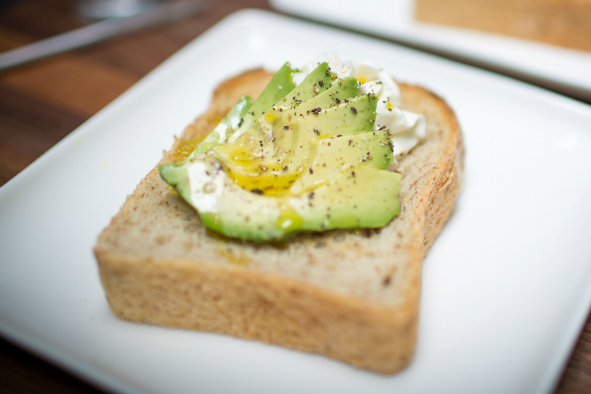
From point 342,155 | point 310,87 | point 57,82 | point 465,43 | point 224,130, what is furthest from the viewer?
point 57,82

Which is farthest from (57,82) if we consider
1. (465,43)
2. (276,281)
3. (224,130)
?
(465,43)

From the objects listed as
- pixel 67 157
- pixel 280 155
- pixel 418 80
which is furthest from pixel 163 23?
pixel 280 155

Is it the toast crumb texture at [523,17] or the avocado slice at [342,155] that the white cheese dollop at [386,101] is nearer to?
the avocado slice at [342,155]

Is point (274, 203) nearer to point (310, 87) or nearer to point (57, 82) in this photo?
point (310, 87)

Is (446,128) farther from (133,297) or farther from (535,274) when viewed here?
(133,297)

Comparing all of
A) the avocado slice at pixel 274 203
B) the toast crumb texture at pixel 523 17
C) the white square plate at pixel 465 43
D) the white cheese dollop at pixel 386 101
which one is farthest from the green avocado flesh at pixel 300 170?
the toast crumb texture at pixel 523 17

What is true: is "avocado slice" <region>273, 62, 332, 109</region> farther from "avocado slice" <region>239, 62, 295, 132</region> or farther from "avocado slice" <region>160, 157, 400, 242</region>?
"avocado slice" <region>160, 157, 400, 242</region>
